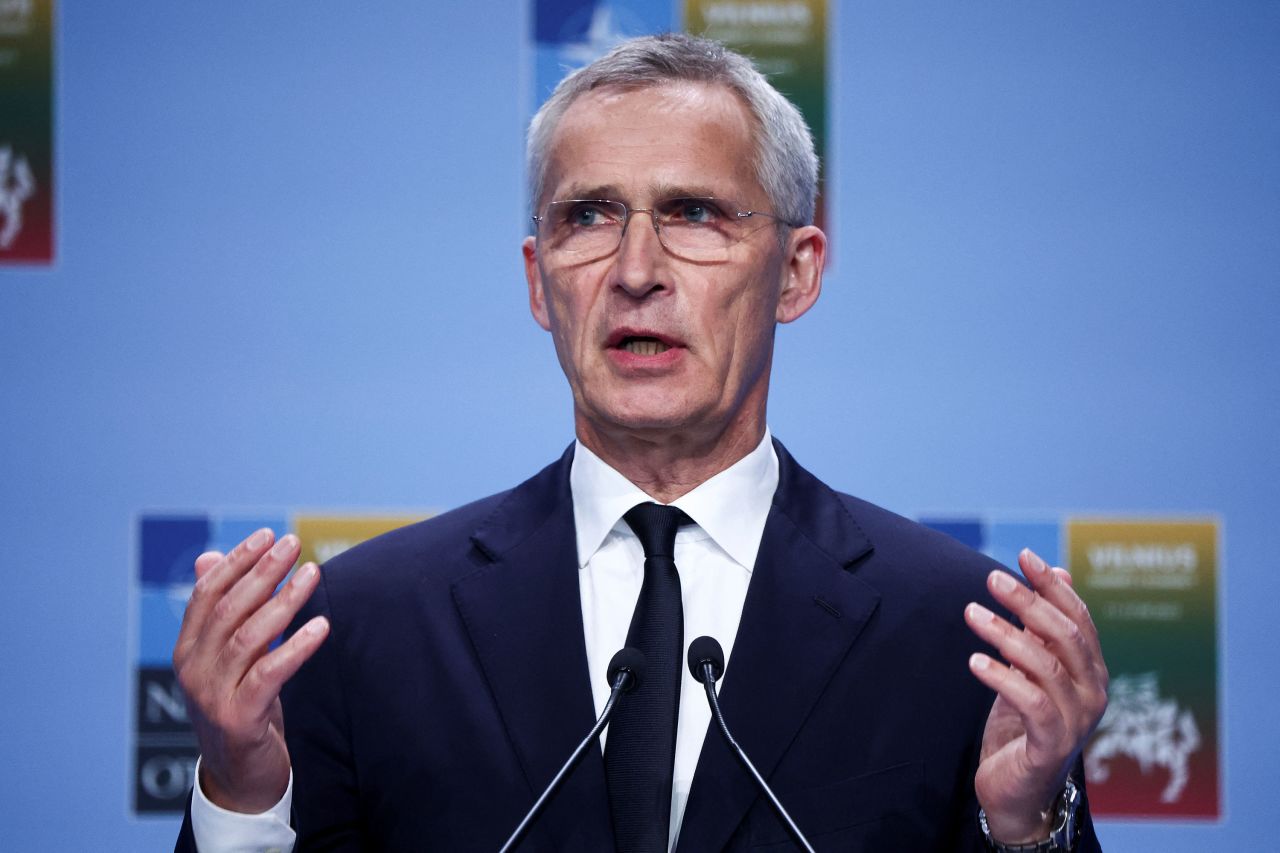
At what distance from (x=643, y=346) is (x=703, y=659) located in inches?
20.2

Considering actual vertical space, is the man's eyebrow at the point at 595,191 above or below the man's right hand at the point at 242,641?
above

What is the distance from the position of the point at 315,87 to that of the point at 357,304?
1.57 feet

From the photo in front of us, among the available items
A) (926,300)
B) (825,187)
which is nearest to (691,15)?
(825,187)

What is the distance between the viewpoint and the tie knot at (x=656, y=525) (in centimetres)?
175

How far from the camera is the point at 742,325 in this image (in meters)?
1.83

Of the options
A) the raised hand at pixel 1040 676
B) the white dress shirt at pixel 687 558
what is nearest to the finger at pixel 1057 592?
the raised hand at pixel 1040 676

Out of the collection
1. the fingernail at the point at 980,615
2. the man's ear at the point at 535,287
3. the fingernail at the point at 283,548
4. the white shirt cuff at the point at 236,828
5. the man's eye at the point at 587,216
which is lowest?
the white shirt cuff at the point at 236,828

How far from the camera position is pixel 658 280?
175 centimetres

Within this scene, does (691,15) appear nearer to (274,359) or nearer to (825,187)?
(825,187)

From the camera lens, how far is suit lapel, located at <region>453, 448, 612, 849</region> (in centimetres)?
160

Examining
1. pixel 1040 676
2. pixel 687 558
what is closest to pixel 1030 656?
pixel 1040 676

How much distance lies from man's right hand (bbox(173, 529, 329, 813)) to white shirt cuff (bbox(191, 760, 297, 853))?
9 centimetres

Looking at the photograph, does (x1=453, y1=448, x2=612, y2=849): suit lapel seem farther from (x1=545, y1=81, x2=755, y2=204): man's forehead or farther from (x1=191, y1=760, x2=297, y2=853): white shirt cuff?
(x1=545, y1=81, x2=755, y2=204): man's forehead

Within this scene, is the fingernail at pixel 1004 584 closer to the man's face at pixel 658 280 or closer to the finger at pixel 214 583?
the man's face at pixel 658 280
